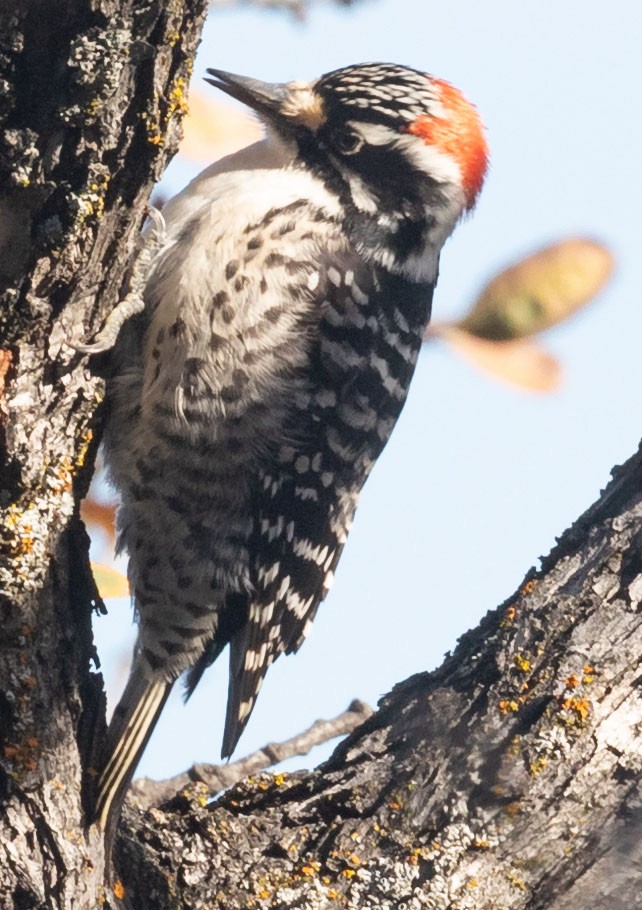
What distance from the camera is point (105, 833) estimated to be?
285cm

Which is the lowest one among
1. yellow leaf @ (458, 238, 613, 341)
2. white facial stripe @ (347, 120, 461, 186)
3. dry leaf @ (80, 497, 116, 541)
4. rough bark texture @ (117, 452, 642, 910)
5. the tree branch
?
rough bark texture @ (117, 452, 642, 910)

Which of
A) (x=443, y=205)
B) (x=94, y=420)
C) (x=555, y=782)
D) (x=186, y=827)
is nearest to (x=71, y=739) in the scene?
(x=186, y=827)

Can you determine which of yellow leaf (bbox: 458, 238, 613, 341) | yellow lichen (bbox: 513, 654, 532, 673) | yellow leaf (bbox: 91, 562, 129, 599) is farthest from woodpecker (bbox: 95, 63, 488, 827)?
yellow lichen (bbox: 513, 654, 532, 673)

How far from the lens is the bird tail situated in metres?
2.88

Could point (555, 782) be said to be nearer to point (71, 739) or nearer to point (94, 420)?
point (71, 739)

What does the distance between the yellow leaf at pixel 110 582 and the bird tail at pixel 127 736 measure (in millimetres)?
360

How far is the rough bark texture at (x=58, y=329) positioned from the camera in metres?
2.26

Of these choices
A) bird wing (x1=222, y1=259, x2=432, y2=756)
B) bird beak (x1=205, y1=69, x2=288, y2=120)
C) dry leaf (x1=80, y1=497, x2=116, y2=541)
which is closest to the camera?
dry leaf (x1=80, y1=497, x2=116, y2=541)

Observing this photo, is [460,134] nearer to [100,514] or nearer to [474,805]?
[100,514]

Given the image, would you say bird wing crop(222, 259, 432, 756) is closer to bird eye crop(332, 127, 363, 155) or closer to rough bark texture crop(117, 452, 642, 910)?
bird eye crop(332, 127, 363, 155)

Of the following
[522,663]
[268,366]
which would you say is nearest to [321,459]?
[268,366]

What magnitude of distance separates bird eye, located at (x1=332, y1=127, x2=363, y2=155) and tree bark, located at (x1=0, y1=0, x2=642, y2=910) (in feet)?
4.75

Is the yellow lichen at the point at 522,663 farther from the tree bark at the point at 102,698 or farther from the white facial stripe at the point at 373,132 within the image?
the white facial stripe at the point at 373,132

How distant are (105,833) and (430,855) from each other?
2.65 feet
